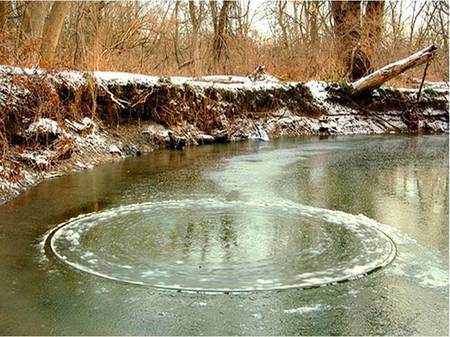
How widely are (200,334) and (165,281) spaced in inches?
30.9

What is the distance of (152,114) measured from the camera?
11.4 metres

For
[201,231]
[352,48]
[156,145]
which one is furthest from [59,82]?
[352,48]

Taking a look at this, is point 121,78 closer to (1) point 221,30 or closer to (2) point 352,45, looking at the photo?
(2) point 352,45

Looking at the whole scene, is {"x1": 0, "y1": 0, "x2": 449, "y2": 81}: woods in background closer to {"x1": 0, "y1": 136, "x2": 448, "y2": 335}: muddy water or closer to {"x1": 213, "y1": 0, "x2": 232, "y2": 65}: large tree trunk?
{"x1": 213, "y1": 0, "x2": 232, "y2": 65}: large tree trunk

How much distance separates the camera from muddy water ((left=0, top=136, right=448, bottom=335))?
301 cm

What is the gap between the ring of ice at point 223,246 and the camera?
3.64 m

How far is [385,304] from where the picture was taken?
322cm

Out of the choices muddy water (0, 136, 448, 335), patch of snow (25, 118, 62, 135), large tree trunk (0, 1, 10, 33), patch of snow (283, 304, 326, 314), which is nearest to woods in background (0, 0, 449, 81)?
large tree trunk (0, 1, 10, 33)

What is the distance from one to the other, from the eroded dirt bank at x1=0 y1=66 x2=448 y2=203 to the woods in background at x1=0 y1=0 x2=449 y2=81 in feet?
3.43

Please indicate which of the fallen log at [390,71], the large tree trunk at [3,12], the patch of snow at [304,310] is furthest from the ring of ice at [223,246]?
the fallen log at [390,71]

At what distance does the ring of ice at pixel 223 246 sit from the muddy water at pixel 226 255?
0.05 feet

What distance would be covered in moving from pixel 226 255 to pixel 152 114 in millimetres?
7662

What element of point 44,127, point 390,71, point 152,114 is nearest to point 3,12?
point 152,114

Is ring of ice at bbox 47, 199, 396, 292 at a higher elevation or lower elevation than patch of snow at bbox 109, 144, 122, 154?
lower
